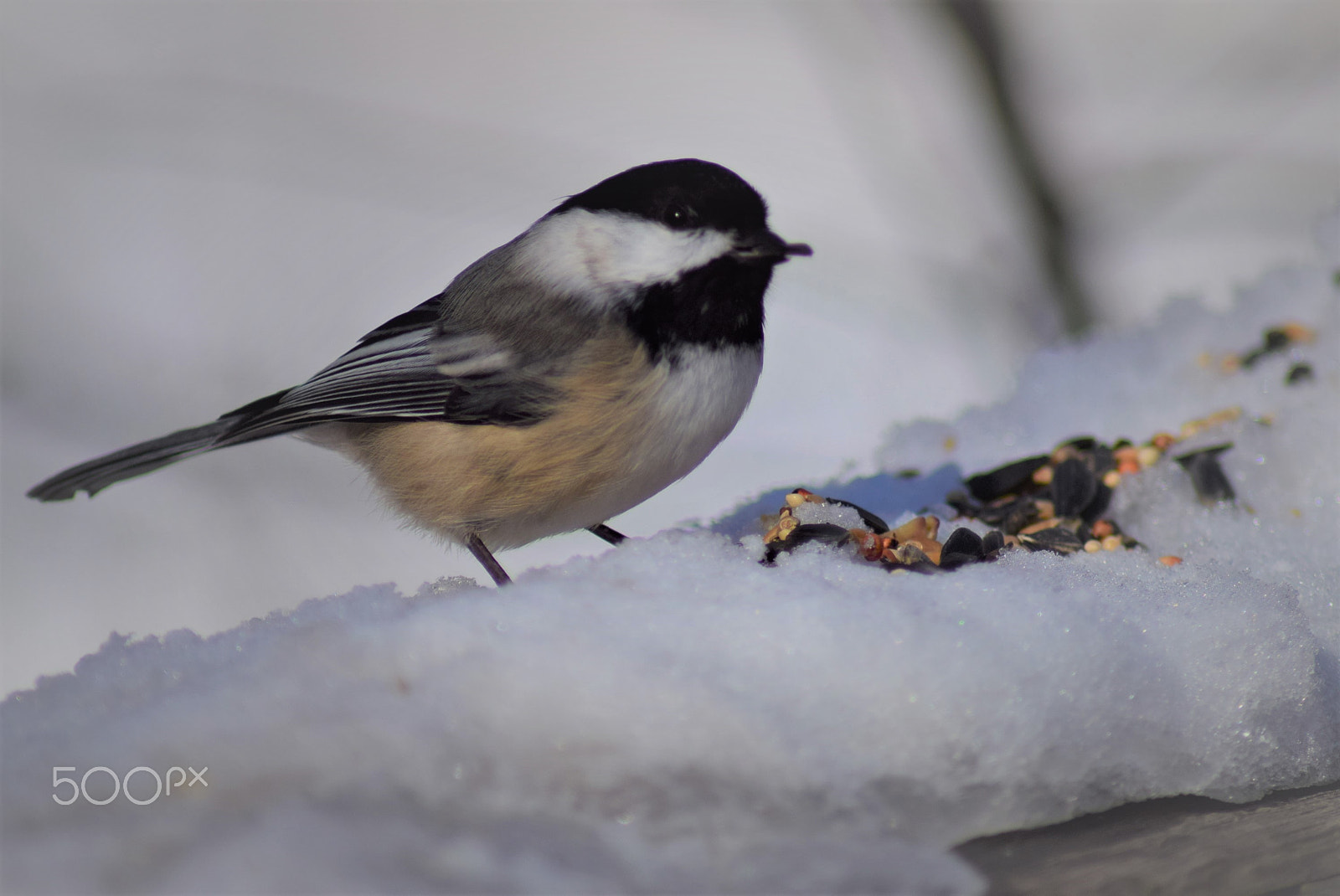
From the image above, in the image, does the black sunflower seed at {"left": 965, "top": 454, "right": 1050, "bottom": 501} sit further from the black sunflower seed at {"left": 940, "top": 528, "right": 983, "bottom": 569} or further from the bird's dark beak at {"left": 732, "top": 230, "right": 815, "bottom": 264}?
the bird's dark beak at {"left": 732, "top": 230, "right": 815, "bottom": 264}

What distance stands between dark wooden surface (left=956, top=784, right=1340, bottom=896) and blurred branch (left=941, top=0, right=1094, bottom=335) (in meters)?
2.42

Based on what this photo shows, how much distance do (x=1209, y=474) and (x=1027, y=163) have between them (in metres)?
1.78

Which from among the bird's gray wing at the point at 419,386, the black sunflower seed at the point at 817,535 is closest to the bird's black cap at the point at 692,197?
the bird's gray wing at the point at 419,386

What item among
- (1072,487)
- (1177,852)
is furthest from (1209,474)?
(1177,852)

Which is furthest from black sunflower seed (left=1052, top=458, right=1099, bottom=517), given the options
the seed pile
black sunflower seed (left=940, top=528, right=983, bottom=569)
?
black sunflower seed (left=940, top=528, right=983, bottom=569)

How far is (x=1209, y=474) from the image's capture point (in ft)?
4.48

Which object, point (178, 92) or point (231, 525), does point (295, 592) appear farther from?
point (178, 92)

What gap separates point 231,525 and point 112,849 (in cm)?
219

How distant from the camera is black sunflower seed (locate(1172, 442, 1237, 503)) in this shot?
1.35 metres

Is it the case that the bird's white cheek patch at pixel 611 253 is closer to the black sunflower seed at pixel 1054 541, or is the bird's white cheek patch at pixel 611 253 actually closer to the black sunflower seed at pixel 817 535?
the black sunflower seed at pixel 817 535

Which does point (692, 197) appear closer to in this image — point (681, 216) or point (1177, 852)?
point (681, 216)

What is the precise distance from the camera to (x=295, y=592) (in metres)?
2.64

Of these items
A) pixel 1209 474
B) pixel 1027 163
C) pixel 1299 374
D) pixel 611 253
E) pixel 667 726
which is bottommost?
pixel 667 726

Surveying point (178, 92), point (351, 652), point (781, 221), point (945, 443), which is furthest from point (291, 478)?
point (351, 652)
